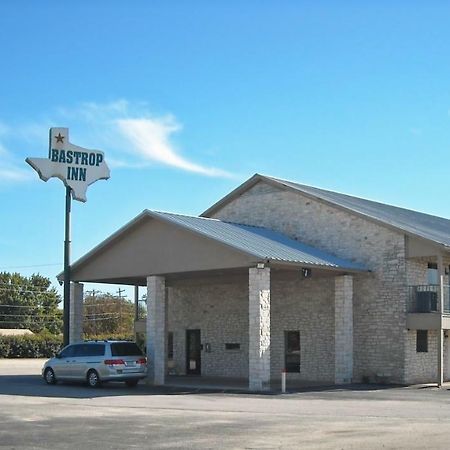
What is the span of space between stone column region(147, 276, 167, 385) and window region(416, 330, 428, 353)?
925 cm

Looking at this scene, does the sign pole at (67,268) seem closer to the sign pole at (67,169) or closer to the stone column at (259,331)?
the sign pole at (67,169)

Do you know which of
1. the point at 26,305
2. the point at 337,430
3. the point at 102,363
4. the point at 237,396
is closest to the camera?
the point at 337,430

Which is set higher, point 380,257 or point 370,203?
point 370,203

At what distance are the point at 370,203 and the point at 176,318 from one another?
10.2 metres

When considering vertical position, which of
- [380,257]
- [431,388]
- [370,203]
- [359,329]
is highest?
[370,203]

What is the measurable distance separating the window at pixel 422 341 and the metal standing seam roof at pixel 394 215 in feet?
11.7

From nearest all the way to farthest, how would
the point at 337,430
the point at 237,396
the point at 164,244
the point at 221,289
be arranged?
the point at 337,430 < the point at 237,396 < the point at 164,244 < the point at 221,289

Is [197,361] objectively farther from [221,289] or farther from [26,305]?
[26,305]

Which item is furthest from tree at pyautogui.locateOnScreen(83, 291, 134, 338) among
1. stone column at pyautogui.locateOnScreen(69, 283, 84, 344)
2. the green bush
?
stone column at pyautogui.locateOnScreen(69, 283, 84, 344)

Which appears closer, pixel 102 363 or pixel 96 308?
pixel 102 363

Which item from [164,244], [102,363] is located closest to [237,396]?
[102,363]

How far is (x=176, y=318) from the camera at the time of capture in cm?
3691

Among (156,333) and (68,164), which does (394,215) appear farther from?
(68,164)

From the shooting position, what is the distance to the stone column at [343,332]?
28812mm
